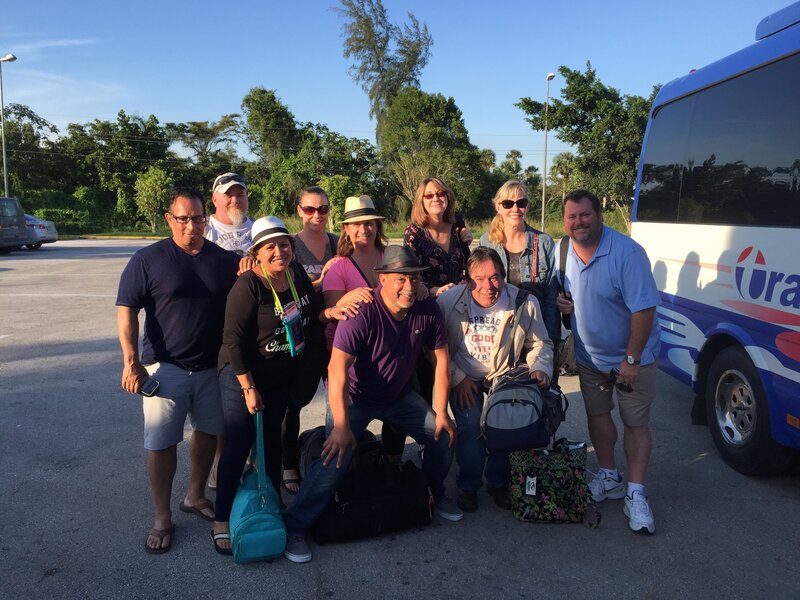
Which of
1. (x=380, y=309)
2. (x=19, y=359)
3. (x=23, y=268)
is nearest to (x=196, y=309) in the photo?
(x=380, y=309)

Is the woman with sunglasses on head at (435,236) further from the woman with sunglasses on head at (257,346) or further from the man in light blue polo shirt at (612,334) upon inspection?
the woman with sunglasses on head at (257,346)

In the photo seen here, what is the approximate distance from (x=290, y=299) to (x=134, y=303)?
2.60 ft

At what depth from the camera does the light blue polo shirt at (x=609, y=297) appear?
3252 mm

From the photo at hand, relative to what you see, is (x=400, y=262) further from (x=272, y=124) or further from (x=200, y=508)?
(x=272, y=124)

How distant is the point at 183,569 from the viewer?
9.49 feet

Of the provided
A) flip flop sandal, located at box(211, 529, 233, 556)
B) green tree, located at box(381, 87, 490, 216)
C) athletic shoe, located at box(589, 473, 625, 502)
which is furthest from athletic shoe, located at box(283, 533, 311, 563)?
green tree, located at box(381, 87, 490, 216)

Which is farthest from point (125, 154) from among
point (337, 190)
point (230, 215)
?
point (230, 215)

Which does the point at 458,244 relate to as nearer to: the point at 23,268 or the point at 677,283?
the point at 677,283

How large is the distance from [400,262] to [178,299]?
3.88ft

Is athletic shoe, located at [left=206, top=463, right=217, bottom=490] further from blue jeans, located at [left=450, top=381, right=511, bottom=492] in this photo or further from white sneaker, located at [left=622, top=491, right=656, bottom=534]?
white sneaker, located at [left=622, top=491, right=656, bottom=534]

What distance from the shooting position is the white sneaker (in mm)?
3207

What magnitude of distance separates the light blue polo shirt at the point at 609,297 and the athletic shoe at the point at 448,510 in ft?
3.95

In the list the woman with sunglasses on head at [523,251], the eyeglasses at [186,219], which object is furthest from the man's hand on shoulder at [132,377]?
the woman with sunglasses on head at [523,251]

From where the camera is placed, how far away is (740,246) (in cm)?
392
